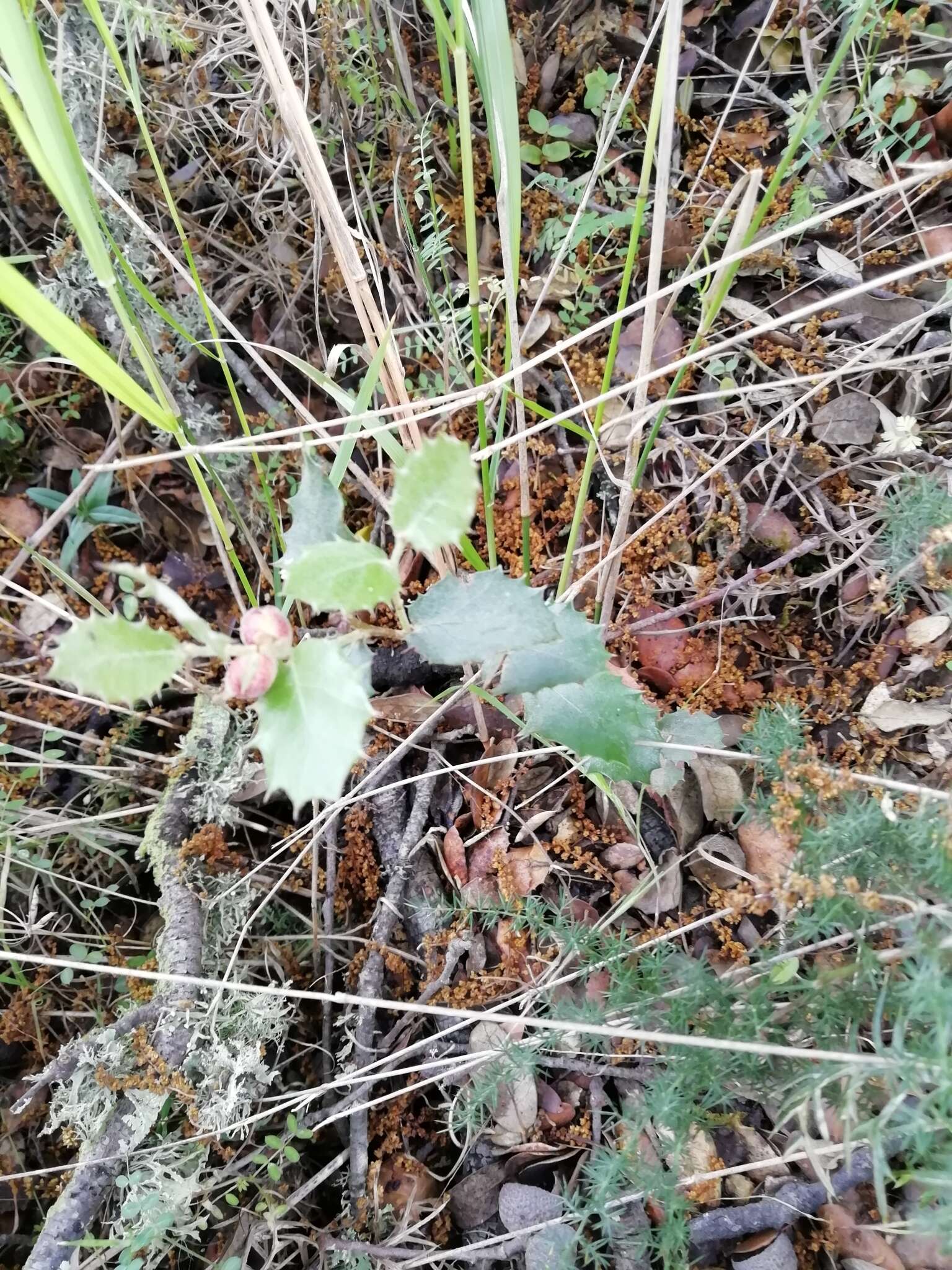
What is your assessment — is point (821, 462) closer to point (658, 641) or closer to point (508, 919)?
point (658, 641)

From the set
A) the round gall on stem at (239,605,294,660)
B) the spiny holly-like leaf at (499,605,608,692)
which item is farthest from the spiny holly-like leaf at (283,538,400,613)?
the spiny holly-like leaf at (499,605,608,692)

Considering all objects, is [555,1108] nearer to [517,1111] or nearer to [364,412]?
[517,1111]

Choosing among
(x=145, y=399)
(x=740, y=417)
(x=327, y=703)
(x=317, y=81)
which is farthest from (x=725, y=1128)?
(x=317, y=81)

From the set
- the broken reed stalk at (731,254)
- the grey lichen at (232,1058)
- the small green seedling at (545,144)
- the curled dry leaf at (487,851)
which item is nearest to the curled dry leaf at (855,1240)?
the curled dry leaf at (487,851)

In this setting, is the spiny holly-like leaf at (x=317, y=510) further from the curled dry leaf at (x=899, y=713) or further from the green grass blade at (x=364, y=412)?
the curled dry leaf at (x=899, y=713)

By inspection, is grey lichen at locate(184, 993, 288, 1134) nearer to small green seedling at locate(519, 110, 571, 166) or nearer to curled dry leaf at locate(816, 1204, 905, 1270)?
curled dry leaf at locate(816, 1204, 905, 1270)

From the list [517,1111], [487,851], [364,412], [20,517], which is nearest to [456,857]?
[487,851]
